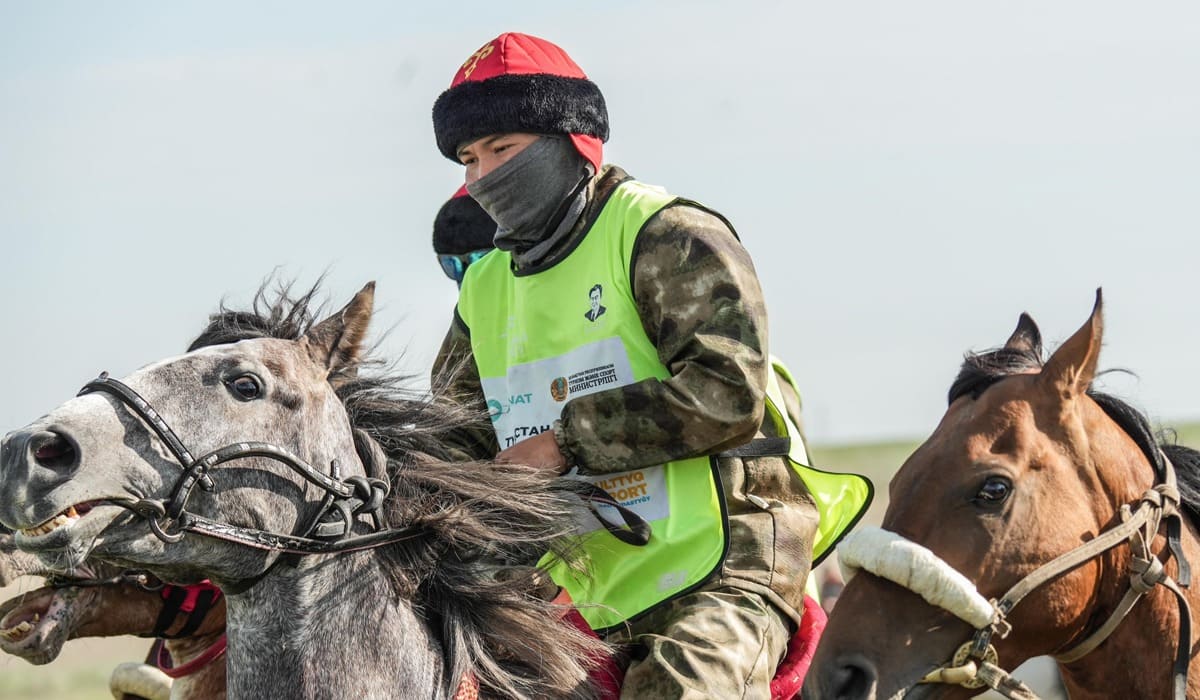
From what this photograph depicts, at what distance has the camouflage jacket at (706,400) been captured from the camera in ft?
14.6

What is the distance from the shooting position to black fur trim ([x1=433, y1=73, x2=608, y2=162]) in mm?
4840

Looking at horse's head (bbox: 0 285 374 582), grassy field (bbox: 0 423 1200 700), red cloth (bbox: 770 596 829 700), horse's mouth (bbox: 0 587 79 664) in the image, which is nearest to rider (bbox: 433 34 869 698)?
red cloth (bbox: 770 596 829 700)

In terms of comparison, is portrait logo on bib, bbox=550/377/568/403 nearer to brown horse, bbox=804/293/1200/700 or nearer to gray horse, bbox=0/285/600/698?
gray horse, bbox=0/285/600/698

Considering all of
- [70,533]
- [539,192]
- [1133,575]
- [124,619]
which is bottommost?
[124,619]

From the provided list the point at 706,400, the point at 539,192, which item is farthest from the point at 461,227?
the point at 706,400

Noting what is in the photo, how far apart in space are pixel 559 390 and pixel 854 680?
1.25 meters

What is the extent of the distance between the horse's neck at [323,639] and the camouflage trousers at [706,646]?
0.61 meters

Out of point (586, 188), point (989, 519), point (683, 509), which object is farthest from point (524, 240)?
point (989, 519)

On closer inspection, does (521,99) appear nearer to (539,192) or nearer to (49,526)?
(539,192)

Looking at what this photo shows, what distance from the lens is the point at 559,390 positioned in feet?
15.9

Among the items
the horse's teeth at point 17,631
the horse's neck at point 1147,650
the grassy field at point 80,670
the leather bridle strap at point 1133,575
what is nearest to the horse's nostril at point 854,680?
the leather bridle strap at point 1133,575

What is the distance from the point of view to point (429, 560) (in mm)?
4496

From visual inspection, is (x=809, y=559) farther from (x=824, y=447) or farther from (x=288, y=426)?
(x=824, y=447)

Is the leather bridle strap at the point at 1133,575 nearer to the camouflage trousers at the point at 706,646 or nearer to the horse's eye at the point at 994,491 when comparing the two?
the horse's eye at the point at 994,491
